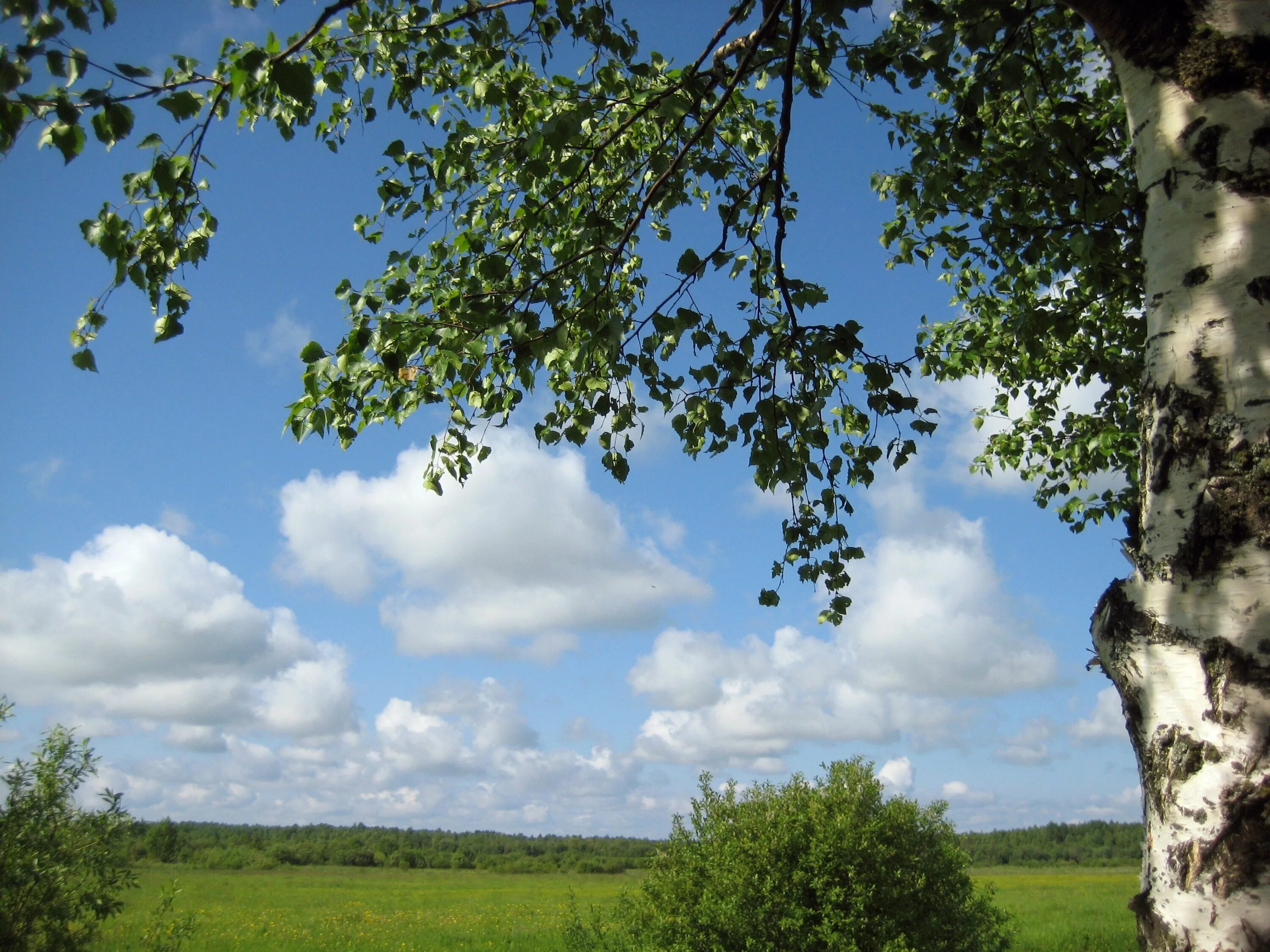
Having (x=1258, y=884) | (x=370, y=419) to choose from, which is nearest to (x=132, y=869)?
(x=370, y=419)

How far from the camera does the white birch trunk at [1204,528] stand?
240 centimetres

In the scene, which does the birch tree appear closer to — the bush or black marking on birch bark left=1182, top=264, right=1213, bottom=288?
black marking on birch bark left=1182, top=264, right=1213, bottom=288

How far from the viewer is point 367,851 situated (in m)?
104

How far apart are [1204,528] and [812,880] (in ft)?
36.8

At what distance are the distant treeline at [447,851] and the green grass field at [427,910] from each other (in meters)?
9.54

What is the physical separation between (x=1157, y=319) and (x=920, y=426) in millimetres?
2544

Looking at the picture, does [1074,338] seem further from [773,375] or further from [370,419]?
[370,419]

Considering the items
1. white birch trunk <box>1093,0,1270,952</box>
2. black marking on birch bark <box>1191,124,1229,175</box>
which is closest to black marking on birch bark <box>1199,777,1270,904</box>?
white birch trunk <box>1093,0,1270,952</box>

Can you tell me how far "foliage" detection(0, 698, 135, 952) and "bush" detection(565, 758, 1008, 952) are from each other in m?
8.43

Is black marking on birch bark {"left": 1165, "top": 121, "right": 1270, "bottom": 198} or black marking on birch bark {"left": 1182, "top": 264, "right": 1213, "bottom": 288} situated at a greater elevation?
black marking on birch bark {"left": 1165, "top": 121, "right": 1270, "bottom": 198}

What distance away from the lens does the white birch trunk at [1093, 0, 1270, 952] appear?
240 centimetres

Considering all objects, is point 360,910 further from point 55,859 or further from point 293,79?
point 293,79

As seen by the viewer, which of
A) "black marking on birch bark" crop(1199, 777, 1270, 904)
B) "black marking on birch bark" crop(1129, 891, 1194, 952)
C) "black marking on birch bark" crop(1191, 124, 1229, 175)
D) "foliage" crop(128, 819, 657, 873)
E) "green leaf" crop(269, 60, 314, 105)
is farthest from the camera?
"foliage" crop(128, 819, 657, 873)

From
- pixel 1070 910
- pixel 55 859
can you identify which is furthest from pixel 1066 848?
pixel 55 859
